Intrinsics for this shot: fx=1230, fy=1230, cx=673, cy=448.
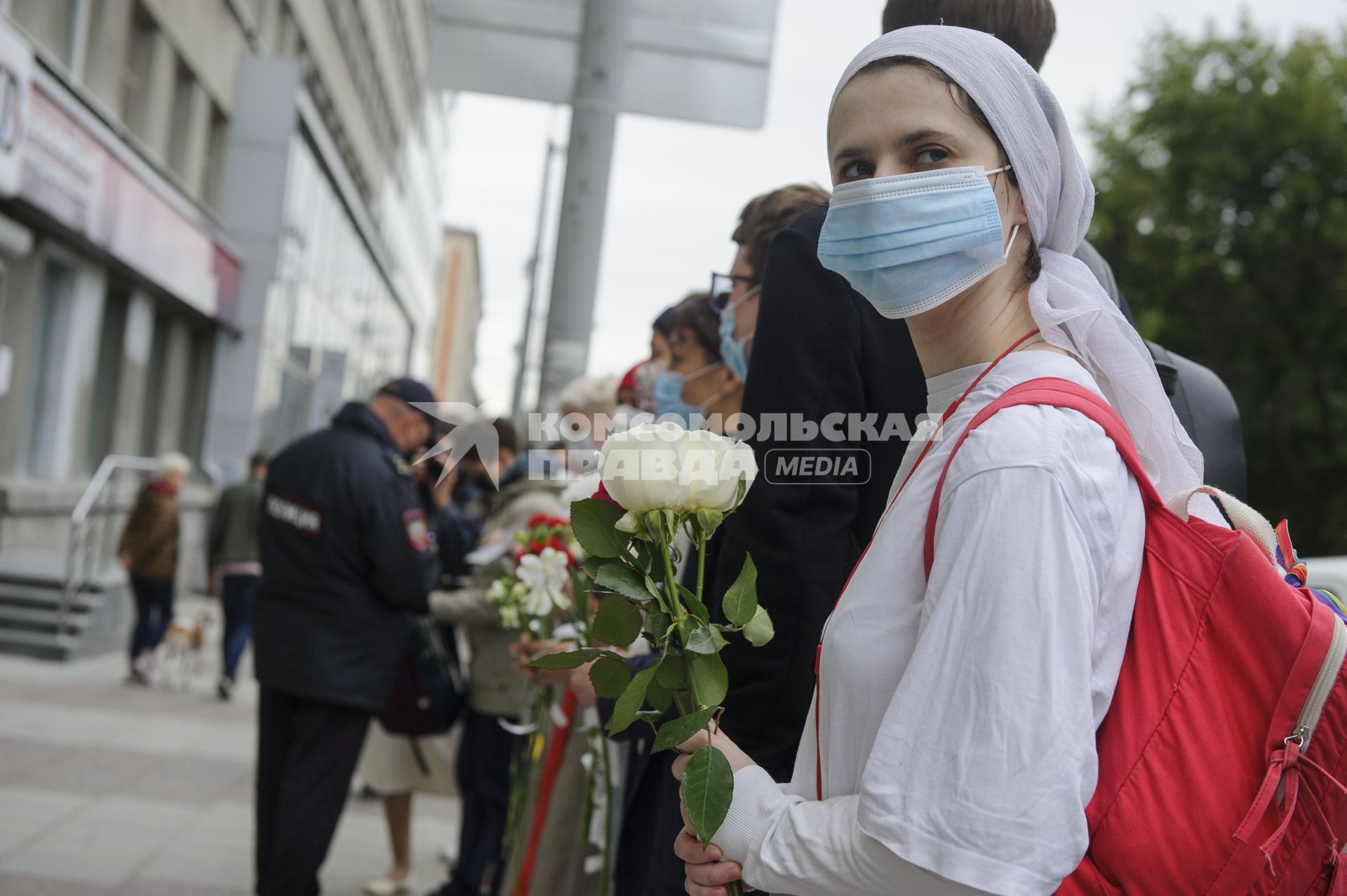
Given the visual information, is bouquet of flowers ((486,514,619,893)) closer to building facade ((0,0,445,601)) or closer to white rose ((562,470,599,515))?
white rose ((562,470,599,515))

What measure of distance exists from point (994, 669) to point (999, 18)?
60.5 inches

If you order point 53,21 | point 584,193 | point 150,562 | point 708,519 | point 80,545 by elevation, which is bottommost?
point 80,545

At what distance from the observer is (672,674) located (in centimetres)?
164

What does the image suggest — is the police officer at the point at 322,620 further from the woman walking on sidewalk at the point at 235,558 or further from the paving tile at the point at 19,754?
the woman walking on sidewalk at the point at 235,558

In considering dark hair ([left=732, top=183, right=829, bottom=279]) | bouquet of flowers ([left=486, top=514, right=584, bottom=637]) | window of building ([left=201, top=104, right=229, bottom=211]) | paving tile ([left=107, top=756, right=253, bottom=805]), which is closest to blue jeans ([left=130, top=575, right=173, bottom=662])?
paving tile ([left=107, top=756, right=253, bottom=805])

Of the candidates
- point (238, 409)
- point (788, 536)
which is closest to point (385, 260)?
point (238, 409)

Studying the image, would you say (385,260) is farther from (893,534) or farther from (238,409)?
(893,534)

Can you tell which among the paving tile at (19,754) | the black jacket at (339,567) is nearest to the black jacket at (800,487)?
the black jacket at (339,567)

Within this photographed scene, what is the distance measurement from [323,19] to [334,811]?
2478 cm

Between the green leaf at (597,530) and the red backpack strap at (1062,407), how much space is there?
466 mm

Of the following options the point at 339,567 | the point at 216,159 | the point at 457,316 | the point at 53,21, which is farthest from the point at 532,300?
the point at 457,316

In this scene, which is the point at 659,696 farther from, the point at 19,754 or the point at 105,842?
the point at 19,754

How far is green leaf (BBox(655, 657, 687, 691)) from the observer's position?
163cm

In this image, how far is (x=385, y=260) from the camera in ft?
139
